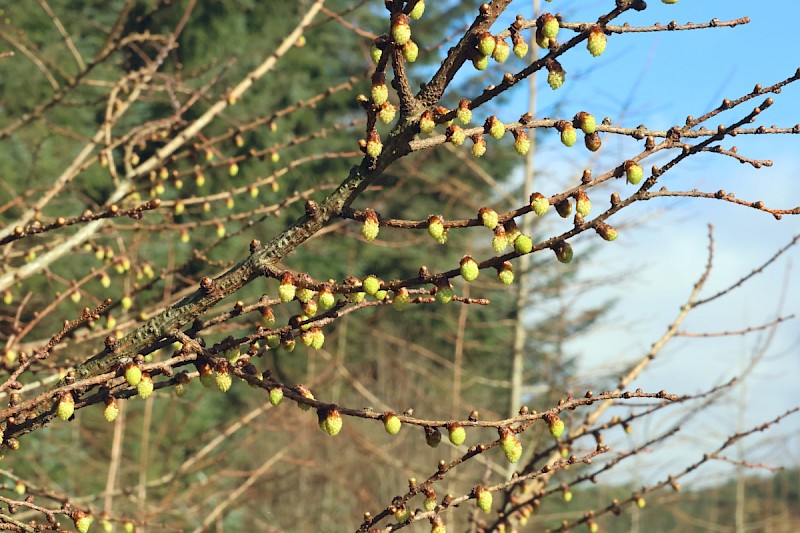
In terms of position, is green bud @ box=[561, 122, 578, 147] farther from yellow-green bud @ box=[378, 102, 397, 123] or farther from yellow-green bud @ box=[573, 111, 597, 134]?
yellow-green bud @ box=[378, 102, 397, 123]

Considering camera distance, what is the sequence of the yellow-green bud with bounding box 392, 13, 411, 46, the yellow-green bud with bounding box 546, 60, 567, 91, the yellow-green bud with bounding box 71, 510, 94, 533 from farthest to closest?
the yellow-green bud with bounding box 71, 510, 94, 533 < the yellow-green bud with bounding box 546, 60, 567, 91 < the yellow-green bud with bounding box 392, 13, 411, 46

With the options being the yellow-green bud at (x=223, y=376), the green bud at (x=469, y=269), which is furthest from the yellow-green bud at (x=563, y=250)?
the yellow-green bud at (x=223, y=376)

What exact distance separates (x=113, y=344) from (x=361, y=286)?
0.62 metres

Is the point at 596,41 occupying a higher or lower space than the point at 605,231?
higher

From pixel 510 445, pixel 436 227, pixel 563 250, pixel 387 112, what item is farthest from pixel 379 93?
pixel 510 445

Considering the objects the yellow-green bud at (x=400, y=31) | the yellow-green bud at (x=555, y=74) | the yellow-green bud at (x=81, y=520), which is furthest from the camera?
the yellow-green bud at (x=81, y=520)

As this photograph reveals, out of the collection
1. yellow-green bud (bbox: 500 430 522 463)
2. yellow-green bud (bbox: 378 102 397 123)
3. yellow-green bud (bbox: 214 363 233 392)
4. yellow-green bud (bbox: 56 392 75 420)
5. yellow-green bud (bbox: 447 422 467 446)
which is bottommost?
yellow-green bud (bbox: 500 430 522 463)

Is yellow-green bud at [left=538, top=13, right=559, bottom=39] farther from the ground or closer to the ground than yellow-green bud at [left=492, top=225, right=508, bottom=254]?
farther from the ground

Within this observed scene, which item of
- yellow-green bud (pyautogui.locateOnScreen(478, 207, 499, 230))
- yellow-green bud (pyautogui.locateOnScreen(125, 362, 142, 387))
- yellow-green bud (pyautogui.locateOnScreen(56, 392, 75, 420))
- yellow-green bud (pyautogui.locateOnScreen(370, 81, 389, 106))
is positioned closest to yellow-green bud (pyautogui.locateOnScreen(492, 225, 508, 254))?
yellow-green bud (pyautogui.locateOnScreen(478, 207, 499, 230))

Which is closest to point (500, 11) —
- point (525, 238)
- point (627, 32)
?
point (627, 32)

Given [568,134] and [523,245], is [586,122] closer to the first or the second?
[568,134]

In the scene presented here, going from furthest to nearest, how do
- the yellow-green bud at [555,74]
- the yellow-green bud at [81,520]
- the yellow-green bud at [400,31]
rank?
1. the yellow-green bud at [81,520]
2. the yellow-green bud at [555,74]
3. the yellow-green bud at [400,31]

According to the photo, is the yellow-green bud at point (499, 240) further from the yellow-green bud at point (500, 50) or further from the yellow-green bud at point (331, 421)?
the yellow-green bud at point (331, 421)

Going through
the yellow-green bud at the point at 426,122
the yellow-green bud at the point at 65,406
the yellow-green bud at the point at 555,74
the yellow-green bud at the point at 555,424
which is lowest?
the yellow-green bud at the point at 555,424
